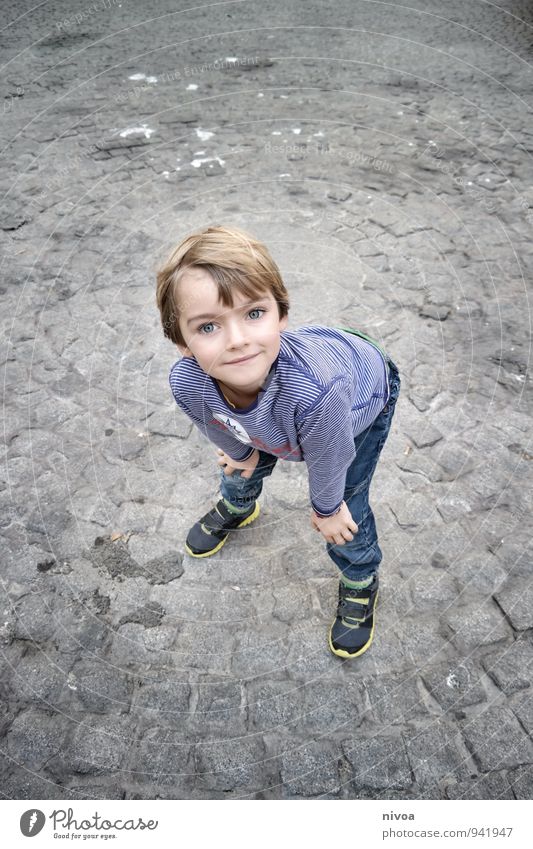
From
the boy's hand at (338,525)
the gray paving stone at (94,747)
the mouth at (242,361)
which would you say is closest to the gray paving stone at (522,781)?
the boy's hand at (338,525)

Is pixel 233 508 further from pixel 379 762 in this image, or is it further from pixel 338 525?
pixel 379 762

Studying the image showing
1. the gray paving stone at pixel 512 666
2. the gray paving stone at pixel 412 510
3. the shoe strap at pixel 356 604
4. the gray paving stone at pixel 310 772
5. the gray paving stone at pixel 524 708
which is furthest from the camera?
the gray paving stone at pixel 412 510

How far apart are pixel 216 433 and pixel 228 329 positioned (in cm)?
62

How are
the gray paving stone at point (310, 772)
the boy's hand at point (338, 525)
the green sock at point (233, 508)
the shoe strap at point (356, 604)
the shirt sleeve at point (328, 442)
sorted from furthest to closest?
the green sock at point (233, 508) → the shoe strap at point (356, 604) → the gray paving stone at point (310, 772) → the boy's hand at point (338, 525) → the shirt sleeve at point (328, 442)

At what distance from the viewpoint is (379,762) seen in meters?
2.09

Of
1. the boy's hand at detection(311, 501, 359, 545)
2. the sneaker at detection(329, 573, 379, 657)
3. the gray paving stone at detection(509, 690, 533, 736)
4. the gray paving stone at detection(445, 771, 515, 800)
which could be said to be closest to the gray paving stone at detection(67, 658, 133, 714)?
the sneaker at detection(329, 573, 379, 657)

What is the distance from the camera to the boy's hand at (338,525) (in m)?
1.91

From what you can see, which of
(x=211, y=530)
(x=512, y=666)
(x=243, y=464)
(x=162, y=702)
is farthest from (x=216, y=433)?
(x=512, y=666)

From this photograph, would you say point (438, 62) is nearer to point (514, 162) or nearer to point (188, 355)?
point (514, 162)

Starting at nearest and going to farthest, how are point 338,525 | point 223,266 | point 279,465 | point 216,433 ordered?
point 223,266
point 338,525
point 216,433
point 279,465

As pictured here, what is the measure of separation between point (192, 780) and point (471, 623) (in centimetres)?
122

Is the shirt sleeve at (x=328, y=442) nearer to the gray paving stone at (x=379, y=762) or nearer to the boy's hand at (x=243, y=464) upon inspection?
the boy's hand at (x=243, y=464)

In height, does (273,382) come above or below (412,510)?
above

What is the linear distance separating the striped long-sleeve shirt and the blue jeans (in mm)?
92
